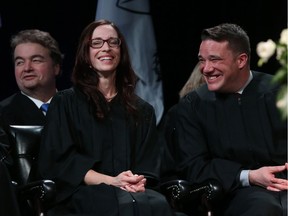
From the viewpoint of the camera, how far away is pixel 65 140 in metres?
4.30

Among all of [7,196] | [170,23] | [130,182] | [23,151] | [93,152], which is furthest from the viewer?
[170,23]

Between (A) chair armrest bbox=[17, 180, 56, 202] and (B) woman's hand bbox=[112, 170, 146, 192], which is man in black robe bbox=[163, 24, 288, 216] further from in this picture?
(A) chair armrest bbox=[17, 180, 56, 202]

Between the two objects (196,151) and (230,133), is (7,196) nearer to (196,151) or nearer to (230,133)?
(196,151)

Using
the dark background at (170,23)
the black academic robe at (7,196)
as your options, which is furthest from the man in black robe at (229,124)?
the dark background at (170,23)

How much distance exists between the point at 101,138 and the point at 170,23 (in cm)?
202

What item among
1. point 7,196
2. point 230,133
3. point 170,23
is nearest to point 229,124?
point 230,133

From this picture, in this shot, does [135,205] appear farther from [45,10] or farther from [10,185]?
[45,10]

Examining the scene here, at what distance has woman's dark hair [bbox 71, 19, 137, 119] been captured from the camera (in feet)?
14.5

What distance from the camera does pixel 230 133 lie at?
14.8 feet

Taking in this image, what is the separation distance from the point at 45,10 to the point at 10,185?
224 cm

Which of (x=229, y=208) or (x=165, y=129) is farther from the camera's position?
(x=165, y=129)

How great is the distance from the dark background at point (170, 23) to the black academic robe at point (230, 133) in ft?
4.50

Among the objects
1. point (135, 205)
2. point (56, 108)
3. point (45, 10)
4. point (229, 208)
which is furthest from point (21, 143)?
point (45, 10)

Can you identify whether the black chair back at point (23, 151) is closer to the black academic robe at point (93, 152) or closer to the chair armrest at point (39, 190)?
the black academic robe at point (93, 152)
